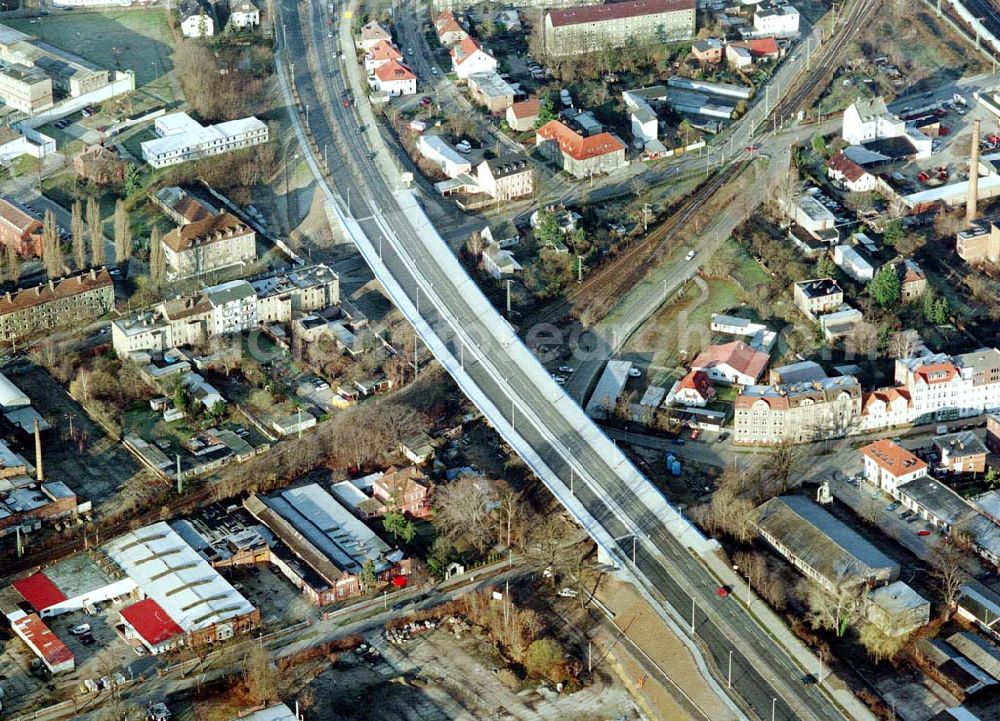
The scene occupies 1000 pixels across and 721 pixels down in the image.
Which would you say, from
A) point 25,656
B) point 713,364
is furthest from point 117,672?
point 713,364

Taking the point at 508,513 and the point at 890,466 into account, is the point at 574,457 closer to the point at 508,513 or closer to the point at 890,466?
the point at 508,513

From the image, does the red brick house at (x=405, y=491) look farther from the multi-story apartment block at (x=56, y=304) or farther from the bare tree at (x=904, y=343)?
the bare tree at (x=904, y=343)

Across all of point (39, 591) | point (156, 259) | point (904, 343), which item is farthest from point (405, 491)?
Result: point (904, 343)

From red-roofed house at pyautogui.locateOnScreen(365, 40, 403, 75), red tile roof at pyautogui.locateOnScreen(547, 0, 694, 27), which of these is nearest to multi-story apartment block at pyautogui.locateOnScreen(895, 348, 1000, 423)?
red tile roof at pyautogui.locateOnScreen(547, 0, 694, 27)

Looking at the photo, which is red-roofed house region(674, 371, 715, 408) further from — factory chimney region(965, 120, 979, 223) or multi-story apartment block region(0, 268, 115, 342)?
multi-story apartment block region(0, 268, 115, 342)

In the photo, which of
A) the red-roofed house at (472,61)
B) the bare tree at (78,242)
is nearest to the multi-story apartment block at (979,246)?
the red-roofed house at (472,61)

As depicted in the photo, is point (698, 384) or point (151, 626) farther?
point (698, 384)

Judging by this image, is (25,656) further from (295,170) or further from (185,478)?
(295,170)
